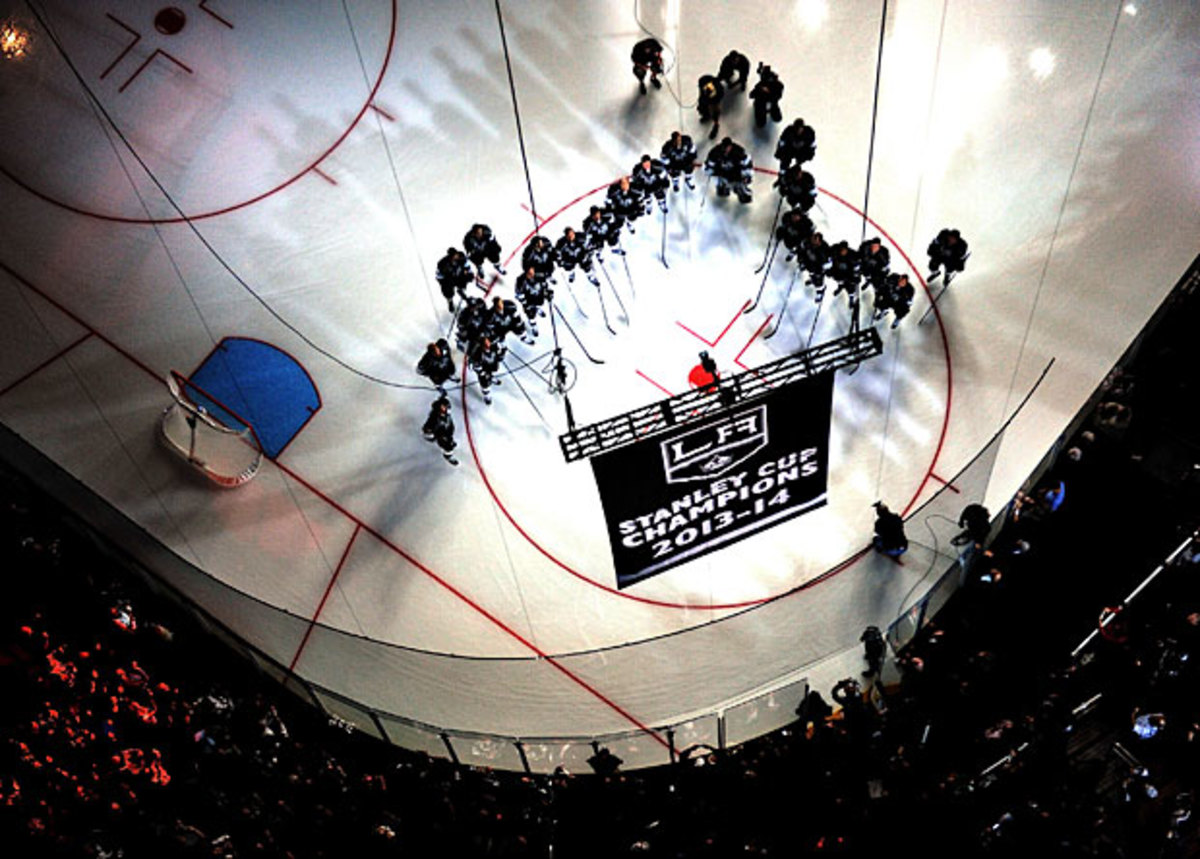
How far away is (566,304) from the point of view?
12.7 metres

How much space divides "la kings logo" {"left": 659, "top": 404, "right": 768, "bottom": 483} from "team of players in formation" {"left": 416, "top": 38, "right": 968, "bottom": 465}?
3.88 meters

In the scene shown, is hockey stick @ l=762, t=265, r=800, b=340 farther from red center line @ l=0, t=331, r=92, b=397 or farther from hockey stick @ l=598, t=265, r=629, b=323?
red center line @ l=0, t=331, r=92, b=397

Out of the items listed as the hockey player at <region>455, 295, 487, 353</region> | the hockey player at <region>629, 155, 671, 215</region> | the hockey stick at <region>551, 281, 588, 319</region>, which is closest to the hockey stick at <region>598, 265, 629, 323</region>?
the hockey stick at <region>551, 281, 588, 319</region>

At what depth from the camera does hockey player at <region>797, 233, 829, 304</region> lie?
11.5 m

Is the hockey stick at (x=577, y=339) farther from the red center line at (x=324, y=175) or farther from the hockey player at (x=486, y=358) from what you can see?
the red center line at (x=324, y=175)

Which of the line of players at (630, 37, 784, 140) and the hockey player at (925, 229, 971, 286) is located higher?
the line of players at (630, 37, 784, 140)

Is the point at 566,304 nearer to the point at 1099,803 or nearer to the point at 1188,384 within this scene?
the point at 1188,384

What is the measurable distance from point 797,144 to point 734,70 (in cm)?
209

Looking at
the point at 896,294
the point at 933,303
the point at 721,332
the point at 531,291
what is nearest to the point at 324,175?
the point at 531,291

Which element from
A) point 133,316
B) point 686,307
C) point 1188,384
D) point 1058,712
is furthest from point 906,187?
point 133,316

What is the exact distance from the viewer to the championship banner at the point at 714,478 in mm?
7949

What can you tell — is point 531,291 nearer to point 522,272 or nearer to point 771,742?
point 522,272

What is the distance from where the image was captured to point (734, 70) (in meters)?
13.9

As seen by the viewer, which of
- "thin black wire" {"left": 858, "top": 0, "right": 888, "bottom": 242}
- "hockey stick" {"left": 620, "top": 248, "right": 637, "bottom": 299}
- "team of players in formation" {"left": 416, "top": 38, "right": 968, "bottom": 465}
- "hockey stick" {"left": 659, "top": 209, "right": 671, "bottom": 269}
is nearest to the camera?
"team of players in formation" {"left": 416, "top": 38, "right": 968, "bottom": 465}
